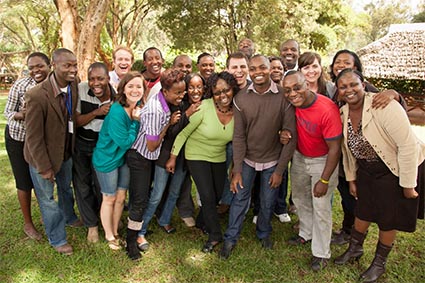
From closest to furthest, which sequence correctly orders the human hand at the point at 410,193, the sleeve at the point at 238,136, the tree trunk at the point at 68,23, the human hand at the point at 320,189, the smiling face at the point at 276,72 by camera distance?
1. the human hand at the point at 410,193
2. the human hand at the point at 320,189
3. the sleeve at the point at 238,136
4. the smiling face at the point at 276,72
5. the tree trunk at the point at 68,23

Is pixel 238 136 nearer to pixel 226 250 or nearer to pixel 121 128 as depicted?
pixel 121 128

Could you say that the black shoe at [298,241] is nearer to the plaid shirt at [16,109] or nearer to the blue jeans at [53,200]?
the blue jeans at [53,200]

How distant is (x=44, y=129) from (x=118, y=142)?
0.68 metres

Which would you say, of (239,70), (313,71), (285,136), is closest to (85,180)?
(239,70)

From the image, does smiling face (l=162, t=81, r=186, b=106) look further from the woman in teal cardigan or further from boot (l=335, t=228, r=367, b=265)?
boot (l=335, t=228, r=367, b=265)

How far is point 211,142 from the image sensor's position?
354 cm

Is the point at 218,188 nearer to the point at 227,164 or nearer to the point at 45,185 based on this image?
the point at 227,164

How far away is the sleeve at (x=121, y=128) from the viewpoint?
10.9ft

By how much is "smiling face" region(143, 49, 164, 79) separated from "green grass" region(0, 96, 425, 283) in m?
2.01

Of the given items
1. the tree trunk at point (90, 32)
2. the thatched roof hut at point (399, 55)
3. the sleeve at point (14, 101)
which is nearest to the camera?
the sleeve at point (14, 101)

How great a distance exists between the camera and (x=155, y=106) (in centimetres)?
329

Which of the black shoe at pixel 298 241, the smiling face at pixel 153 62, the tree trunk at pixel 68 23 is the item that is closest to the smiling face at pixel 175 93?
the smiling face at pixel 153 62

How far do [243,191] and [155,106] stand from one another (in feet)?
4.09

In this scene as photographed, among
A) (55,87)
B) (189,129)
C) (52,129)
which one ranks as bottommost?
(189,129)
